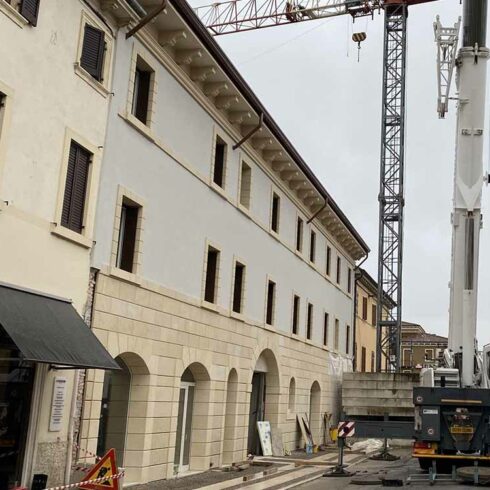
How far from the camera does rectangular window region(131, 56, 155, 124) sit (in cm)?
1416

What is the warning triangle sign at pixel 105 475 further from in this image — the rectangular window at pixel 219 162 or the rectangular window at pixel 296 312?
the rectangular window at pixel 296 312

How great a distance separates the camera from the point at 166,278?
579 inches

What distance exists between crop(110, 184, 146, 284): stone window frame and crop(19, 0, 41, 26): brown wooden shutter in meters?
3.55

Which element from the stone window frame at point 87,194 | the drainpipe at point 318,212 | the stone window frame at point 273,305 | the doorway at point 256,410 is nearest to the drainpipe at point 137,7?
the stone window frame at point 87,194

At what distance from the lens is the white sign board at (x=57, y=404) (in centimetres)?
1087

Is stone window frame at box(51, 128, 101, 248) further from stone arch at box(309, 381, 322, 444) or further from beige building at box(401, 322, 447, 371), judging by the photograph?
beige building at box(401, 322, 447, 371)

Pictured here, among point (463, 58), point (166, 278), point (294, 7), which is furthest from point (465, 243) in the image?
point (294, 7)

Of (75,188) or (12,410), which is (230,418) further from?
(75,188)

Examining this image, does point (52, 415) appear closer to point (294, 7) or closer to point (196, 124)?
point (196, 124)

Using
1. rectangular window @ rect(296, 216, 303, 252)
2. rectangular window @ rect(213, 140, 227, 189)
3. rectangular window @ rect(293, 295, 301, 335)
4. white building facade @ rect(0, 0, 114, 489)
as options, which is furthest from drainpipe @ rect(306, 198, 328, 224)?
white building facade @ rect(0, 0, 114, 489)

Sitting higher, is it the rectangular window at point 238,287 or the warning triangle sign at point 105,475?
the rectangular window at point 238,287

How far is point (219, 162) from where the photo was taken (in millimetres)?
18328

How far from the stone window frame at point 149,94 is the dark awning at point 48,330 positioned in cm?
421

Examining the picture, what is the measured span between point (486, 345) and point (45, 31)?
11.3m
